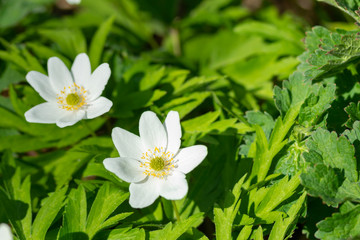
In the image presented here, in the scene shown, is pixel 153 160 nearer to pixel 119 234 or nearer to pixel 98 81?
pixel 119 234

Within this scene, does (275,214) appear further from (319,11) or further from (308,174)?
(319,11)

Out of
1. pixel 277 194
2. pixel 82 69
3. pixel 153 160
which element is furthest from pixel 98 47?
pixel 277 194

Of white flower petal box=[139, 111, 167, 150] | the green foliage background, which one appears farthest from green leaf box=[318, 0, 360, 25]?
white flower petal box=[139, 111, 167, 150]

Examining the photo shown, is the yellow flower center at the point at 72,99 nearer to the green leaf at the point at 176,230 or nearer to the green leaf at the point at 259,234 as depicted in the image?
the green leaf at the point at 176,230

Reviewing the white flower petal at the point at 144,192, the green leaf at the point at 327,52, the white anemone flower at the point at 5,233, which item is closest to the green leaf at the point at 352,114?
the green leaf at the point at 327,52

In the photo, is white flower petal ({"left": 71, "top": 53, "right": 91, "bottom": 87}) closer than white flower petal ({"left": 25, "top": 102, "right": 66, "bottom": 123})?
No

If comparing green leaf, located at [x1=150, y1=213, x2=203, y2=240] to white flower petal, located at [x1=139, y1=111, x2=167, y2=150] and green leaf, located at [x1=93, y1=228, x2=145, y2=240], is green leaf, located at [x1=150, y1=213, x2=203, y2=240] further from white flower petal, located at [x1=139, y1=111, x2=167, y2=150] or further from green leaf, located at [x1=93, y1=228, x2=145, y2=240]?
white flower petal, located at [x1=139, y1=111, x2=167, y2=150]
